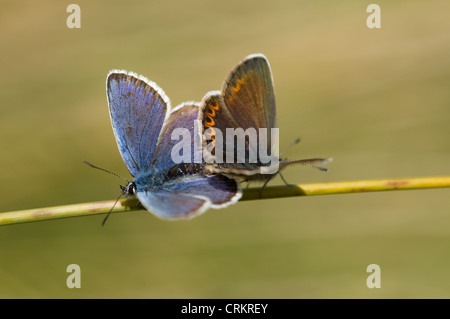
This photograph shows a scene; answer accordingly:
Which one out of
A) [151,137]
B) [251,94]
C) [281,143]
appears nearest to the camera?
[251,94]

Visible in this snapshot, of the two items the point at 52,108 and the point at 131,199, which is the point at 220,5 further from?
the point at 131,199

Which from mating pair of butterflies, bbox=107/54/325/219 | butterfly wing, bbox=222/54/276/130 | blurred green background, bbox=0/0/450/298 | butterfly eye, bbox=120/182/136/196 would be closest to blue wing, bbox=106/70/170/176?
mating pair of butterflies, bbox=107/54/325/219

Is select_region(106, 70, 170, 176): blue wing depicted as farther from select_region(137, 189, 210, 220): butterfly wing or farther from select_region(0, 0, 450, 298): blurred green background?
select_region(0, 0, 450, 298): blurred green background

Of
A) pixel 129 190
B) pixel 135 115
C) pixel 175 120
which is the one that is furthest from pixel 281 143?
pixel 129 190

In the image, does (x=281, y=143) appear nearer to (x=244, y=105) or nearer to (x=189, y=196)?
(x=244, y=105)

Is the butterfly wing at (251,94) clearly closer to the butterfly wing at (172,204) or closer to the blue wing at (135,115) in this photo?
the blue wing at (135,115)

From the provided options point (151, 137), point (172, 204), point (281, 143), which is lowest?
point (172, 204)

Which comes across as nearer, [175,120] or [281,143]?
[175,120]

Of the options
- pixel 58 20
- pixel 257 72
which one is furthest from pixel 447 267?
pixel 58 20
